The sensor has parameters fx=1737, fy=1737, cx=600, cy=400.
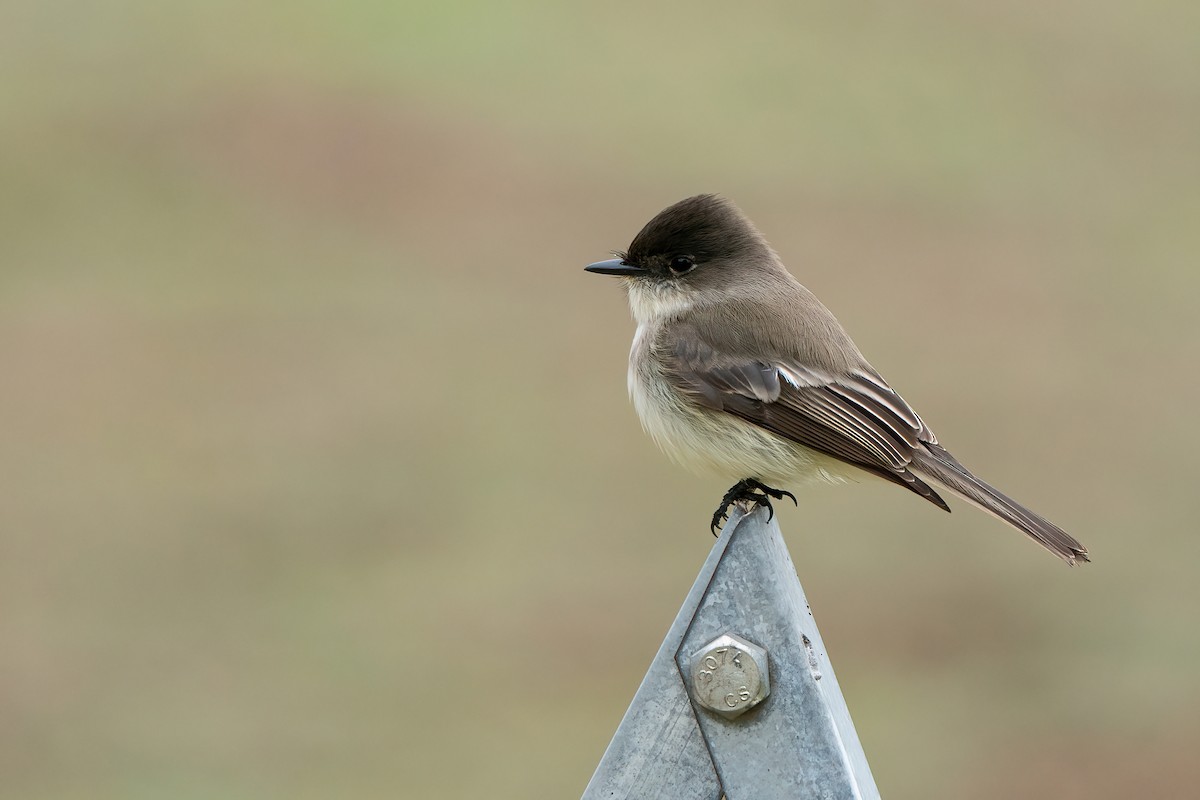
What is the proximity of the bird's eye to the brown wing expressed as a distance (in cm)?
37

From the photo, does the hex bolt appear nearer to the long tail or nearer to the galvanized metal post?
the galvanized metal post

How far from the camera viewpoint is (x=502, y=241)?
13.1m

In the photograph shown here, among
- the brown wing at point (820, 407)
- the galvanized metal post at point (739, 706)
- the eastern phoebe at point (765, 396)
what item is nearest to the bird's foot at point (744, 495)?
the eastern phoebe at point (765, 396)

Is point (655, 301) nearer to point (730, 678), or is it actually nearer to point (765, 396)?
point (765, 396)

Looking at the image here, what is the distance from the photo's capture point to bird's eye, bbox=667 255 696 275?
477 cm

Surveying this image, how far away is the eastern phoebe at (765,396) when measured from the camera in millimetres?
4242

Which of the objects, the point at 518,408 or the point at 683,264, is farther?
the point at 518,408

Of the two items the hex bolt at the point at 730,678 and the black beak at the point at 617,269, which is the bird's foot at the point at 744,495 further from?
the hex bolt at the point at 730,678

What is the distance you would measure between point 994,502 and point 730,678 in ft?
5.22

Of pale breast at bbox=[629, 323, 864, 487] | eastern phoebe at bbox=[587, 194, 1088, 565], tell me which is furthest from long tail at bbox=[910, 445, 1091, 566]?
pale breast at bbox=[629, 323, 864, 487]

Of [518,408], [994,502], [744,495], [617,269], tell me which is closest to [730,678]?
[744,495]

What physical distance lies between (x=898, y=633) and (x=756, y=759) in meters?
5.93

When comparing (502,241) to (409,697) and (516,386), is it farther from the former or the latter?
(409,697)

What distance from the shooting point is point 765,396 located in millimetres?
4344
